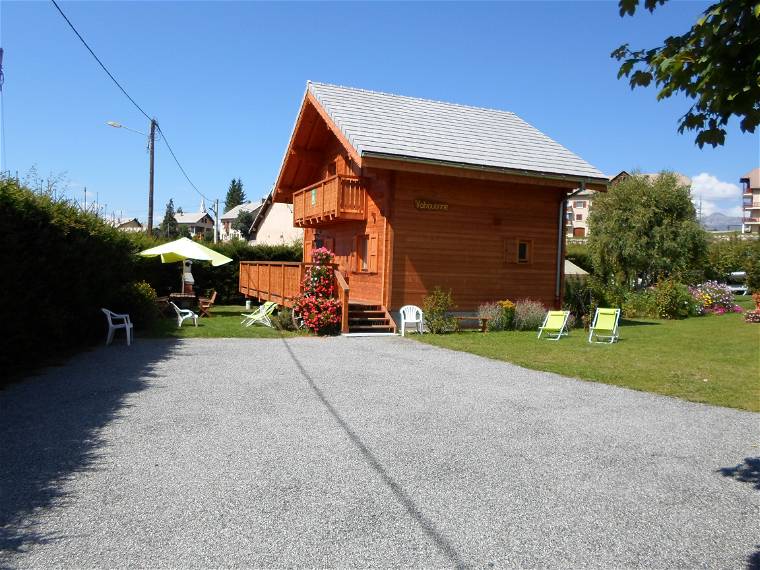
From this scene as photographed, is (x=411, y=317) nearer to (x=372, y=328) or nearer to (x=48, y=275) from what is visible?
(x=372, y=328)

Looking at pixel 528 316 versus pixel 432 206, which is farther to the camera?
pixel 528 316

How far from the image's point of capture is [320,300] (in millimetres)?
16250

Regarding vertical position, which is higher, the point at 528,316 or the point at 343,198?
the point at 343,198

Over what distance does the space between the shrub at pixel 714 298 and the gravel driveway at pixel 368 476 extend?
20732mm

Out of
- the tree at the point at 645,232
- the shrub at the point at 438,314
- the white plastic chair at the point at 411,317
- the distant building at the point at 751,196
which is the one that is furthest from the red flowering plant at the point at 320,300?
the distant building at the point at 751,196

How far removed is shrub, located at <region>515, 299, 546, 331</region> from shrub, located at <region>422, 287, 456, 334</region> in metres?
2.36

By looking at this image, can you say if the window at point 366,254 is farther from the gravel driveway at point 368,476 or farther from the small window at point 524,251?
the gravel driveway at point 368,476

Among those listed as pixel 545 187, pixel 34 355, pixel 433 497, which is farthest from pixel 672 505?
pixel 545 187

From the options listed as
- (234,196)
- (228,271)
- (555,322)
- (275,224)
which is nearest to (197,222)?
(234,196)

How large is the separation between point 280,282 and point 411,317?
5.22 metres

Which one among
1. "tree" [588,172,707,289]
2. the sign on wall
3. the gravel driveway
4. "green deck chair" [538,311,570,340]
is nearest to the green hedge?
the gravel driveway

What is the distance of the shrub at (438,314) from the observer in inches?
663

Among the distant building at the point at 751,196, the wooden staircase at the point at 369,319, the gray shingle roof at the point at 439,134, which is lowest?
the wooden staircase at the point at 369,319

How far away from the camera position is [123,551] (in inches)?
147
